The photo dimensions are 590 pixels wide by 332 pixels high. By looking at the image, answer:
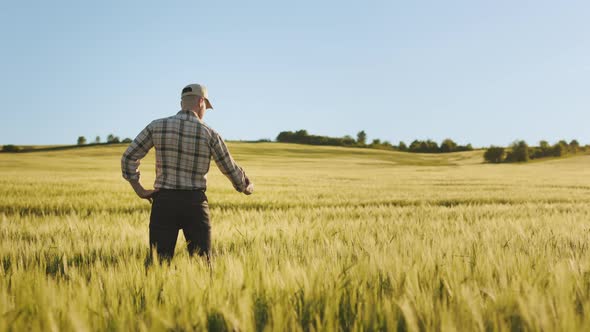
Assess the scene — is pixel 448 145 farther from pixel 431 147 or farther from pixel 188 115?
pixel 188 115

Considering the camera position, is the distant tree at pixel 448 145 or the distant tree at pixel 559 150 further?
the distant tree at pixel 448 145

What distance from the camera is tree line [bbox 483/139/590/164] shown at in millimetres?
78812

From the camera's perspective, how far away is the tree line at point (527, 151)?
7881 cm

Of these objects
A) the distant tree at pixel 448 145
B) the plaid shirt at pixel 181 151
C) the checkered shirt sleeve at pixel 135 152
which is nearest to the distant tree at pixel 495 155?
the distant tree at pixel 448 145

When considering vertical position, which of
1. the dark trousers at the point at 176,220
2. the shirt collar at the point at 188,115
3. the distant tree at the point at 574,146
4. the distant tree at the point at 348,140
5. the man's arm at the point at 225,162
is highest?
the distant tree at the point at 348,140

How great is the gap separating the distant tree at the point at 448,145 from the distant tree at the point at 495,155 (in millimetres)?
22326

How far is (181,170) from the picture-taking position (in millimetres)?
3568

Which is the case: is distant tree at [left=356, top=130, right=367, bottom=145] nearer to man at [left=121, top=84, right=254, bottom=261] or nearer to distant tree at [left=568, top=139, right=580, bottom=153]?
distant tree at [left=568, top=139, right=580, bottom=153]

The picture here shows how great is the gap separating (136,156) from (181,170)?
441mm

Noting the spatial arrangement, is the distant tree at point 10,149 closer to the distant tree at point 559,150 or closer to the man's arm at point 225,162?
the man's arm at point 225,162

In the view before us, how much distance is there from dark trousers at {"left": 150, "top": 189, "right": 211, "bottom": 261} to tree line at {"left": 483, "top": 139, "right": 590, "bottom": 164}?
83.4 metres

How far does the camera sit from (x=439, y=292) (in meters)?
1.93

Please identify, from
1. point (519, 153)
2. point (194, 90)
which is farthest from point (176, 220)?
point (519, 153)

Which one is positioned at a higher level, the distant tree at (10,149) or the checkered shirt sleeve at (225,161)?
the distant tree at (10,149)
